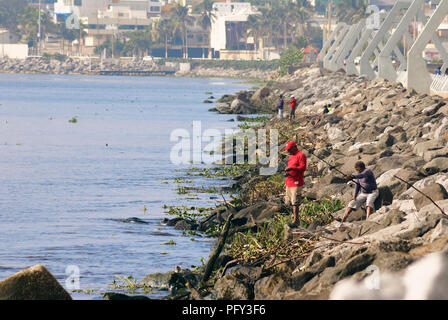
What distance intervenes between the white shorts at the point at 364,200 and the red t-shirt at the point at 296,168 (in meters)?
1.35

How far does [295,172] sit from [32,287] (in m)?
7.70

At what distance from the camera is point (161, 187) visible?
30.4 m

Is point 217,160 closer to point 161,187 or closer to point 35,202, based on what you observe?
point 161,187

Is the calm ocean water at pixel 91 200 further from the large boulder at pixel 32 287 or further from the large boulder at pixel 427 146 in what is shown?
the large boulder at pixel 427 146

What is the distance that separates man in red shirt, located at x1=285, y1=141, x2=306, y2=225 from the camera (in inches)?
715

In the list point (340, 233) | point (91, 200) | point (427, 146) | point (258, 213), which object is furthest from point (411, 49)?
point (340, 233)

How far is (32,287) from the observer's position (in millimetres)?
11867

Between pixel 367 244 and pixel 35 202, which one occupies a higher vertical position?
pixel 367 244

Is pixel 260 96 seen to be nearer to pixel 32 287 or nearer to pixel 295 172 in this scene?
pixel 295 172

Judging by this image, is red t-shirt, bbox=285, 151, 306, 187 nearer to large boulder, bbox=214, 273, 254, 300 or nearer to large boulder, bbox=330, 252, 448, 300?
large boulder, bbox=214, 273, 254, 300

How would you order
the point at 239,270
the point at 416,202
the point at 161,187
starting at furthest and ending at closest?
the point at 161,187 → the point at 416,202 → the point at 239,270

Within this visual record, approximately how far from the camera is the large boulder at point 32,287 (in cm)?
1182
